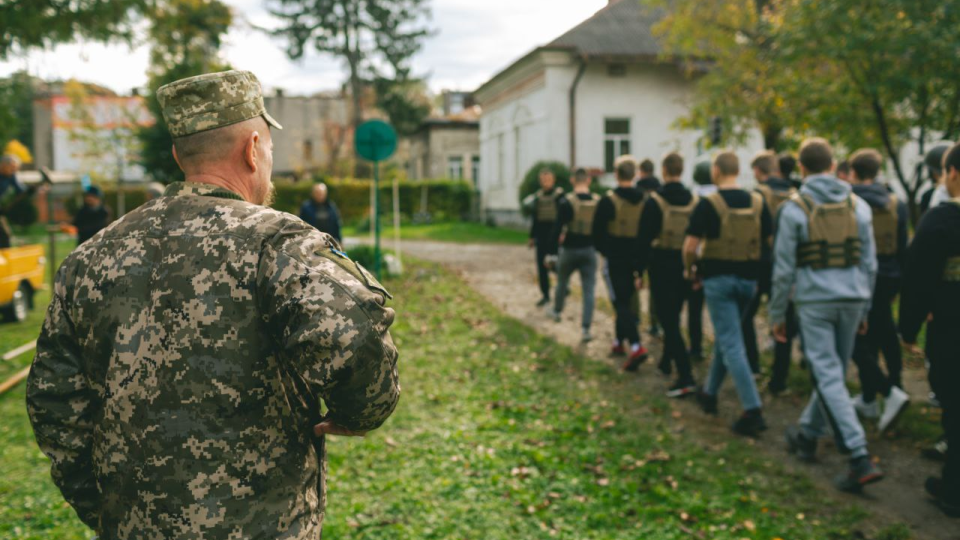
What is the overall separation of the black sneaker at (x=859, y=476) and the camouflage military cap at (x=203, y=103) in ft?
15.4

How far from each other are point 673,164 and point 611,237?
4.22 ft

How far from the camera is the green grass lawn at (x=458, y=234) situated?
26.7m

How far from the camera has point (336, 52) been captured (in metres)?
40.4

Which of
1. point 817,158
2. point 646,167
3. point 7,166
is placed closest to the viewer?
point 817,158

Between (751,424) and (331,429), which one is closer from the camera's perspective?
(331,429)

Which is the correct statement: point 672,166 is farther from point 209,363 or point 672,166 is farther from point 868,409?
point 209,363

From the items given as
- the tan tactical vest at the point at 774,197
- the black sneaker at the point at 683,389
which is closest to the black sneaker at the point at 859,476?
the black sneaker at the point at 683,389

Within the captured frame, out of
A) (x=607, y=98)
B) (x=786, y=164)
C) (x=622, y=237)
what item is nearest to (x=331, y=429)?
(x=622, y=237)

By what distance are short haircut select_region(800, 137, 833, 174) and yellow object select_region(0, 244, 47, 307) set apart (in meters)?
11.9

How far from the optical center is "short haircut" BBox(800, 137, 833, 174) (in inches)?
218

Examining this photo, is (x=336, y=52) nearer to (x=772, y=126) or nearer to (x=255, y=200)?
(x=772, y=126)

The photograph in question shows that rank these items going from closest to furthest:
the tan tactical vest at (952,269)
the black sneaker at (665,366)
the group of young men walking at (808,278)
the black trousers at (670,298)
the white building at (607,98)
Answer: the tan tactical vest at (952,269) → the group of young men walking at (808,278) → the black trousers at (670,298) → the black sneaker at (665,366) → the white building at (607,98)

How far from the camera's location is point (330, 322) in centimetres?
192

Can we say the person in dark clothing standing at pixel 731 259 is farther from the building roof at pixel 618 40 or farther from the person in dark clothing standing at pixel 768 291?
the building roof at pixel 618 40
